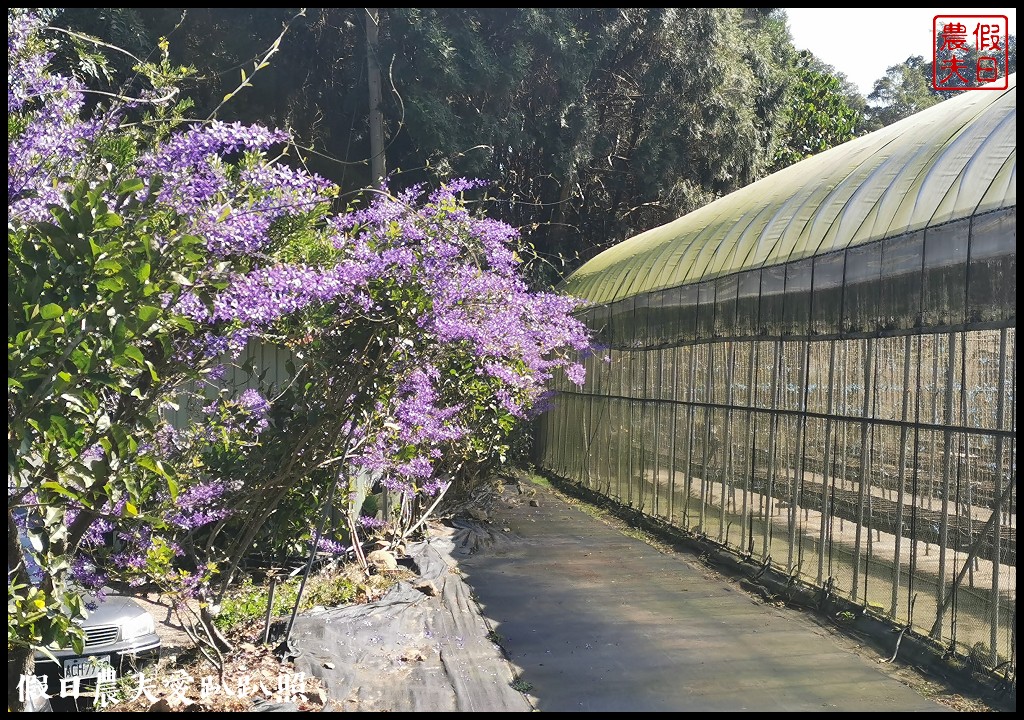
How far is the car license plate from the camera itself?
5469 millimetres

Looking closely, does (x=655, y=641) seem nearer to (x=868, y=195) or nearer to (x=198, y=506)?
(x=198, y=506)

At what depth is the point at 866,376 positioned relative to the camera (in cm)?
771

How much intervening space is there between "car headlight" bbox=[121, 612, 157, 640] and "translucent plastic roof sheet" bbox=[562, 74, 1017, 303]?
5.71 metres

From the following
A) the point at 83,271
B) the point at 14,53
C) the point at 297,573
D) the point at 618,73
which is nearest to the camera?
the point at 83,271

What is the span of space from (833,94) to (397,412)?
27.3 meters

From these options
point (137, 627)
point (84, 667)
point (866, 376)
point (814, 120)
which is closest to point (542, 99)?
point (814, 120)

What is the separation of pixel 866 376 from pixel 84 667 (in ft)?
18.8

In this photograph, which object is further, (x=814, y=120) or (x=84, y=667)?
(x=814, y=120)

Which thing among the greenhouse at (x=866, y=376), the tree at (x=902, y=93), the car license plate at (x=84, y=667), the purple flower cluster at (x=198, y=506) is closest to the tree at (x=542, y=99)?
the greenhouse at (x=866, y=376)

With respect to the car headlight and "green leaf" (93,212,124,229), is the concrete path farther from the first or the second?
"green leaf" (93,212,124,229)

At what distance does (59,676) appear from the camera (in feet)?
17.9

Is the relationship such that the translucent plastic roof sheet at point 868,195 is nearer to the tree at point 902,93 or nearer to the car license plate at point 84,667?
the car license plate at point 84,667

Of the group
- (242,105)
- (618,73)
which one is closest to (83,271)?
(242,105)

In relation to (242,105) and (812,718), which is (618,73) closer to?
(242,105)
